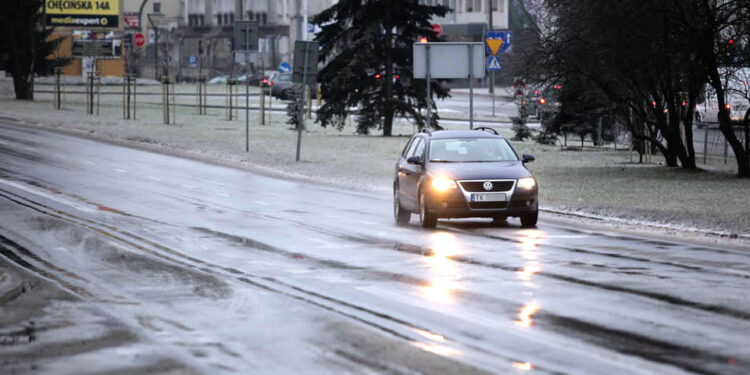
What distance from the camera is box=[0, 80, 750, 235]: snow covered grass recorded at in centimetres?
2403

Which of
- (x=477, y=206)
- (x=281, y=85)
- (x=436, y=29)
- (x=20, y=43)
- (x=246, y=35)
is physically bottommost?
(x=477, y=206)

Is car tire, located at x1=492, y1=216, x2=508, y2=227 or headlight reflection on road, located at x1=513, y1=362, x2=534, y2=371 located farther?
car tire, located at x1=492, y1=216, x2=508, y2=227

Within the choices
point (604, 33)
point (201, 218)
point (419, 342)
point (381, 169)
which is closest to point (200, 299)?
point (419, 342)

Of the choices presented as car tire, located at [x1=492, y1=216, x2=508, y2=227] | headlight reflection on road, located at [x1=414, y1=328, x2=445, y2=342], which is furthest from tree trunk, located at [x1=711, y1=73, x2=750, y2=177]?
headlight reflection on road, located at [x1=414, y1=328, x2=445, y2=342]

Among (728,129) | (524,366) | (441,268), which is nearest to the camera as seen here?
(524,366)

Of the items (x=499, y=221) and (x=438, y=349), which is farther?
(x=499, y=221)

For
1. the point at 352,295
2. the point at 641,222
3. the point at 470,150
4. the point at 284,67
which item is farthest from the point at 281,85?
the point at 352,295

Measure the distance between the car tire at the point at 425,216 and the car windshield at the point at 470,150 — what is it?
3.48 ft

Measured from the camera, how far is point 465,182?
68.1 ft

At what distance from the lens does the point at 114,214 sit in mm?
22281

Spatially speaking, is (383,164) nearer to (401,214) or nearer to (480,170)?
(401,214)

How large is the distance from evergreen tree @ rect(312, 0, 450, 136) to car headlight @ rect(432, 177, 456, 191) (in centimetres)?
3017

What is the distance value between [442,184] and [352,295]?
8.07 meters

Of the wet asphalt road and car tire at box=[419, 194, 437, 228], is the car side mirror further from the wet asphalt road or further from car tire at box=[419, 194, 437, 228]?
→ the wet asphalt road
